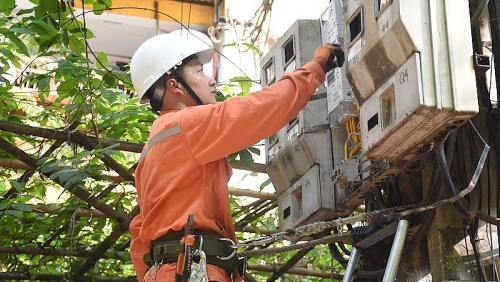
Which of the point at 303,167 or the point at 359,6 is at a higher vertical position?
the point at 359,6

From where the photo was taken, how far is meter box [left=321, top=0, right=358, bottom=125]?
3.72 m

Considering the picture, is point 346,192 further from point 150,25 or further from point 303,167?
point 150,25

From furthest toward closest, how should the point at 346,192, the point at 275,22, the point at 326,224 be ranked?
the point at 275,22, the point at 346,192, the point at 326,224

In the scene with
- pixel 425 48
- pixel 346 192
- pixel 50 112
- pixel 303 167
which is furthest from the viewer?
pixel 50 112

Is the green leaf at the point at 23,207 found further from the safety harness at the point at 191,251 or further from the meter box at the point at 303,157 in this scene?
the safety harness at the point at 191,251

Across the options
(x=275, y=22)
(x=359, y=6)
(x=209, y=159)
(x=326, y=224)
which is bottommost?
(x=326, y=224)

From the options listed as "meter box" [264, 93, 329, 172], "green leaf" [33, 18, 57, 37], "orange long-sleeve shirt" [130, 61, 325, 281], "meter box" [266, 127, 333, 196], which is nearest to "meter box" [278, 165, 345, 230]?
"meter box" [266, 127, 333, 196]

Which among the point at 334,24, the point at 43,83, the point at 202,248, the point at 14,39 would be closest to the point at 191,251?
the point at 202,248

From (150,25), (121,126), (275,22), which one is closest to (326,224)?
(121,126)

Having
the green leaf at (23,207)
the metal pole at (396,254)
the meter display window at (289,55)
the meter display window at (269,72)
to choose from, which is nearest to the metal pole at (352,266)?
the metal pole at (396,254)

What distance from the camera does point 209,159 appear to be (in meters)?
3.38

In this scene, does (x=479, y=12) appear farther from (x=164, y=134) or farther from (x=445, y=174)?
(x=164, y=134)

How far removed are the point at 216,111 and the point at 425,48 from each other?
2.77 ft

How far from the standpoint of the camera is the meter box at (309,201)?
393cm
